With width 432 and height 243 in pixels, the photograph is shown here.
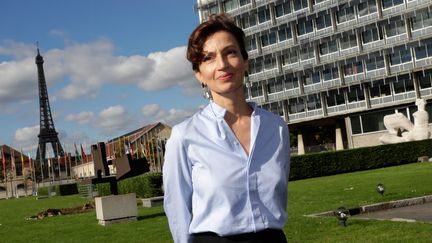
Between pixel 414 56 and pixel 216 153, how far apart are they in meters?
53.6

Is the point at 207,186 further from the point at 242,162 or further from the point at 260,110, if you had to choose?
the point at 260,110

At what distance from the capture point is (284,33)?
205 feet

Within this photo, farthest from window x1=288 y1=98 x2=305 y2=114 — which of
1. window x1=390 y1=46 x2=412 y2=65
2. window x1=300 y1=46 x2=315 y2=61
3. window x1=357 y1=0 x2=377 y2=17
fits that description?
window x1=357 y1=0 x2=377 y2=17

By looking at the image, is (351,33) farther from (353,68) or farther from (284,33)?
(284,33)

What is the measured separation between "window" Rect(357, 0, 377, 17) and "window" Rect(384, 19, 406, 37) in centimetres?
213

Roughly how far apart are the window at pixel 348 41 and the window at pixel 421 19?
6.01 m

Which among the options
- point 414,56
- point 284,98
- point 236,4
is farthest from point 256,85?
point 414,56

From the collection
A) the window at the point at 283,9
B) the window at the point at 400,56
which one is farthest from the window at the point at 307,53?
the window at the point at 400,56

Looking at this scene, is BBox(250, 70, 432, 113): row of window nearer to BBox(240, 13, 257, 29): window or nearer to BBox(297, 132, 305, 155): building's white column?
BBox(297, 132, 305, 155): building's white column

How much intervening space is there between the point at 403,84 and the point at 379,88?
2475 mm

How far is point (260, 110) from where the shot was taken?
2.82 metres

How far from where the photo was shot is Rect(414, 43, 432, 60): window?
169 feet

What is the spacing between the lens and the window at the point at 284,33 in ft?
204

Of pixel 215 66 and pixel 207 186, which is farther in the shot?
pixel 215 66
